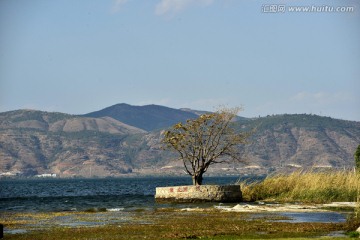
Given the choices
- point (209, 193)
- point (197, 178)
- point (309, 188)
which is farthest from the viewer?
point (197, 178)

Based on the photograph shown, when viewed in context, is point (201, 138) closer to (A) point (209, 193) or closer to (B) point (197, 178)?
(B) point (197, 178)

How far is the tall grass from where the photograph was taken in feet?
214

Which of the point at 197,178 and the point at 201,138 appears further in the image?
the point at 201,138

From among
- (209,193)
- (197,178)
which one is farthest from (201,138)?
(209,193)

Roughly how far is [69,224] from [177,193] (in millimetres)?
27420

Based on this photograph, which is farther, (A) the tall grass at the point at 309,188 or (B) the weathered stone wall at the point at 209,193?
(B) the weathered stone wall at the point at 209,193

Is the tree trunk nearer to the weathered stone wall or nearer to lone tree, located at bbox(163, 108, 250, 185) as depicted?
lone tree, located at bbox(163, 108, 250, 185)

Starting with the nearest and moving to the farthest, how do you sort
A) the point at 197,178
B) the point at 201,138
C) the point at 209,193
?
the point at 209,193 < the point at 197,178 < the point at 201,138

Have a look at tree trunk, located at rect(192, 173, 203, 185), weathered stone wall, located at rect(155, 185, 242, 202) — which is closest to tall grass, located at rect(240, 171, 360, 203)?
weathered stone wall, located at rect(155, 185, 242, 202)

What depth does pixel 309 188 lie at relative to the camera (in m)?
68.1

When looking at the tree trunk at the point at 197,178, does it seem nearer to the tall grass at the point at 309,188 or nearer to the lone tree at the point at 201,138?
the lone tree at the point at 201,138

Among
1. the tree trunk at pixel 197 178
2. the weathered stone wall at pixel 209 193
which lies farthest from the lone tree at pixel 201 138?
the weathered stone wall at pixel 209 193

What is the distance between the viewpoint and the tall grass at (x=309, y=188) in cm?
6538

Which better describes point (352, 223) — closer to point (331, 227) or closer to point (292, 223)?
point (331, 227)
